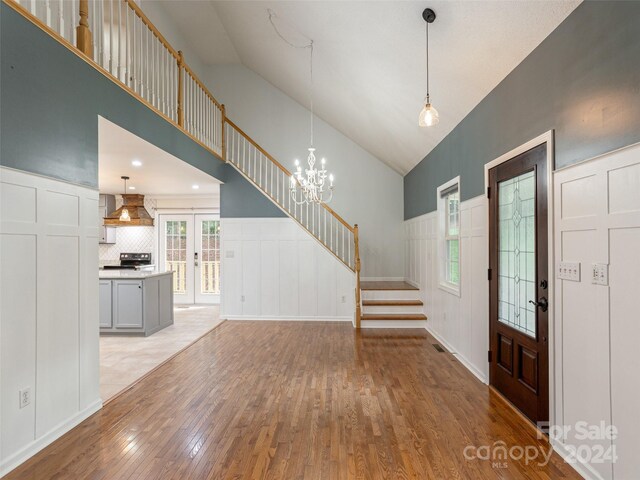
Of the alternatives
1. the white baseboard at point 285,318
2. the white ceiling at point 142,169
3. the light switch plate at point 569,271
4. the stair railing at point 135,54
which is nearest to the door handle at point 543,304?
the light switch plate at point 569,271

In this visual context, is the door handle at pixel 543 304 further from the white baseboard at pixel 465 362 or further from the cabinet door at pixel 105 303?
the cabinet door at pixel 105 303

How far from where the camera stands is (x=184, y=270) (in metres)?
8.61

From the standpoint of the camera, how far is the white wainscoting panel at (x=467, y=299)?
3.64m

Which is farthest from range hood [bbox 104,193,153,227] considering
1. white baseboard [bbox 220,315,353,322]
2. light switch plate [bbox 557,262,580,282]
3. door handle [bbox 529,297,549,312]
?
light switch plate [bbox 557,262,580,282]

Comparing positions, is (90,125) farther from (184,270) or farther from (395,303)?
(184,270)

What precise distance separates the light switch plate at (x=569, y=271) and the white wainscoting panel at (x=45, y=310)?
3609mm

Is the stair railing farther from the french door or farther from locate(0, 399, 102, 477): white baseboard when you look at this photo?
locate(0, 399, 102, 477): white baseboard

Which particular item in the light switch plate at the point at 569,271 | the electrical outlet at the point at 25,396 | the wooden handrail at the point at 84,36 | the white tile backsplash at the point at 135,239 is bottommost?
the electrical outlet at the point at 25,396

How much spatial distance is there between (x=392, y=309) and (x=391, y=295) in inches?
12.0

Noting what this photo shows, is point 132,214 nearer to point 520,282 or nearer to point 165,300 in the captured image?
point 165,300

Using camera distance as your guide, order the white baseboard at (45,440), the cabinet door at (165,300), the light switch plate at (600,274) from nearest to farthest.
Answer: the light switch plate at (600,274) < the white baseboard at (45,440) < the cabinet door at (165,300)

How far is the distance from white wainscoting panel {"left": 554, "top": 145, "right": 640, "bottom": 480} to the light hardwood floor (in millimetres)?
3772

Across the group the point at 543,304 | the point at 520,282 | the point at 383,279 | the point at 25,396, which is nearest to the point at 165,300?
the point at 25,396

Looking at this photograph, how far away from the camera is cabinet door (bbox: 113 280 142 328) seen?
5441 mm
